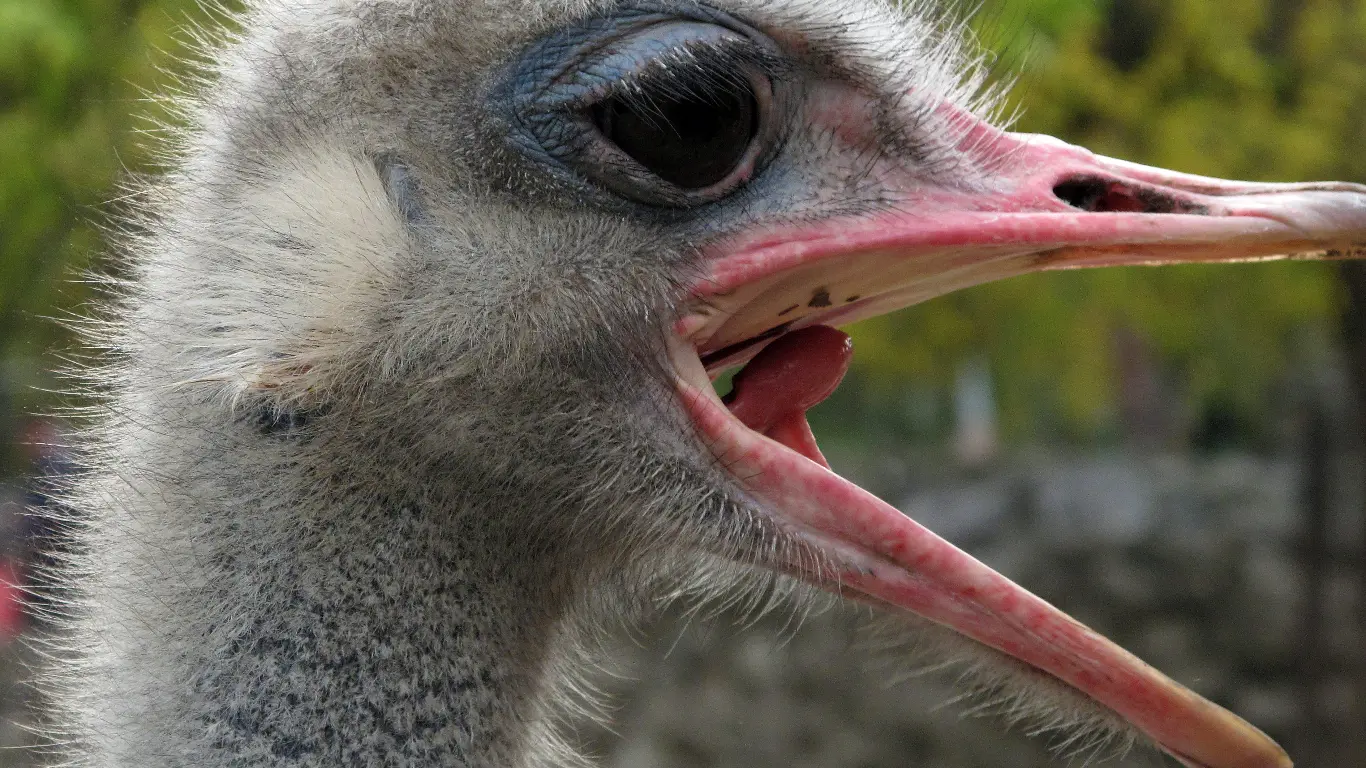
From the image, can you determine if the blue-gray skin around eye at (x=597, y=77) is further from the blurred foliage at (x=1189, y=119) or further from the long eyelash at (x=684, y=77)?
the blurred foliage at (x=1189, y=119)

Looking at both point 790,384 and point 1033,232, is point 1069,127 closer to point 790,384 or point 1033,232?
point 790,384

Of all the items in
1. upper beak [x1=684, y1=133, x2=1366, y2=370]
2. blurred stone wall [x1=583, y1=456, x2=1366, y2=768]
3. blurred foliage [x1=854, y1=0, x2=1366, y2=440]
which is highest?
upper beak [x1=684, y1=133, x2=1366, y2=370]

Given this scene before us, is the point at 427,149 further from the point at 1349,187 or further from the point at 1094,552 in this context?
the point at 1094,552

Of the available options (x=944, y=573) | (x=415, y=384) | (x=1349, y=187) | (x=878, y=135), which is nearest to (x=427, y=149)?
(x=415, y=384)

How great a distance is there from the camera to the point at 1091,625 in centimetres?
794

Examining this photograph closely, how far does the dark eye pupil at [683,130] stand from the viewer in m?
1.57

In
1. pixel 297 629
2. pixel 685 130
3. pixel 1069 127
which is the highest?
pixel 685 130

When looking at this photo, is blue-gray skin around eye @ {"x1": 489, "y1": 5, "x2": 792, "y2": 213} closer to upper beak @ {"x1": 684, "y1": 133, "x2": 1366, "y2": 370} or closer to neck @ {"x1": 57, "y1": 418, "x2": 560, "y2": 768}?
upper beak @ {"x1": 684, "y1": 133, "x2": 1366, "y2": 370}

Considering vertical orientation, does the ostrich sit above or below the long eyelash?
below

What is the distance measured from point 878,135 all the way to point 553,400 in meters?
0.46

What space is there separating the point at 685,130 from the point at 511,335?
278 mm

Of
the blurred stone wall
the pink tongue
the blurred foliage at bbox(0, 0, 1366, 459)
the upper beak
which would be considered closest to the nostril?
the upper beak

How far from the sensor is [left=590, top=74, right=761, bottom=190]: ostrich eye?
1566 mm

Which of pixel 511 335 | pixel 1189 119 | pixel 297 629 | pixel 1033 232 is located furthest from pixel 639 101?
pixel 1189 119
